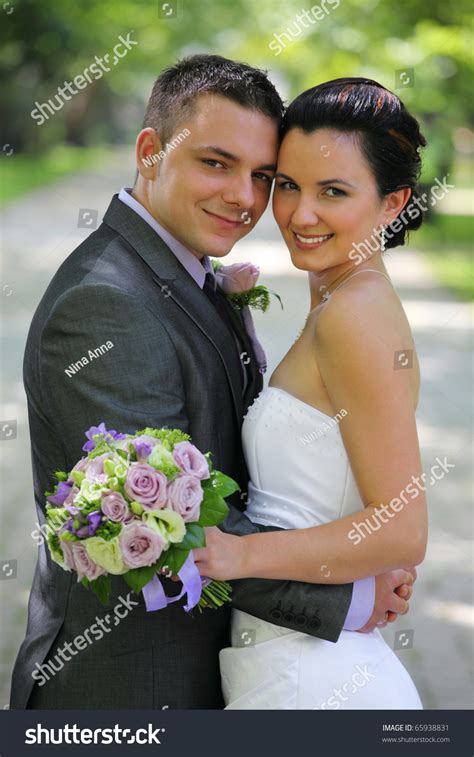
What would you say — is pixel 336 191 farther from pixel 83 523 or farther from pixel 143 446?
pixel 83 523

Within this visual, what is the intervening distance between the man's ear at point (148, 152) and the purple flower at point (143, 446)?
3.53 ft

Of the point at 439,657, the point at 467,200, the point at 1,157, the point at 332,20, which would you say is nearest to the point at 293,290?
the point at 332,20

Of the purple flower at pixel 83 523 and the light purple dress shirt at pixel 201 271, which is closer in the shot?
the purple flower at pixel 83 523

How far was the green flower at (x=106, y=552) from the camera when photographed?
251cm

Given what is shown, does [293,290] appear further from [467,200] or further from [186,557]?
[467,200]

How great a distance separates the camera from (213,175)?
3287mm

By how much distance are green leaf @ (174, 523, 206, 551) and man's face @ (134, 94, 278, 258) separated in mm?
1028

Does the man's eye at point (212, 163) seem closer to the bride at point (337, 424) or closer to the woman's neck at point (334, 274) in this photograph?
the bride at point (337, 424)

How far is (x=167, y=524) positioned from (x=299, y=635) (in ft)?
2.44

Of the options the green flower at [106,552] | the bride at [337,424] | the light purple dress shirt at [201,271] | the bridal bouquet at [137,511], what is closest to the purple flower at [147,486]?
the bridal bouquet at [137,511]

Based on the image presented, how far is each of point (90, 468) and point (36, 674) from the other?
36.1 inches

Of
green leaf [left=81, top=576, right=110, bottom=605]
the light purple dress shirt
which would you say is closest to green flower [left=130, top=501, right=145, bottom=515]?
green leaf [left=81, top=576, right=110, bottom=605]

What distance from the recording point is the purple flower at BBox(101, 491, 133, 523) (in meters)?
2.52

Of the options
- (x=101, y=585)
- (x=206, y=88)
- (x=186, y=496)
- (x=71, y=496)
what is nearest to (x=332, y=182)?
(x=206, y=88)
